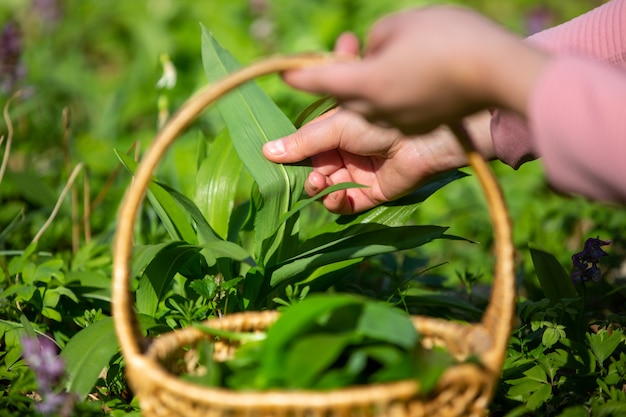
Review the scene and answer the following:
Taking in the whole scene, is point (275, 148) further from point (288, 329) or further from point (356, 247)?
point (288, 329)

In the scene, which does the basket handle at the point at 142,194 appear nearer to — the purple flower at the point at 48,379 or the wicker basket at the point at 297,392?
the wicker basket at the point at 297,392

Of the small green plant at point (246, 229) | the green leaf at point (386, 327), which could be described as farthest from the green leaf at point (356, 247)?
the green leaf at point (386, 327)

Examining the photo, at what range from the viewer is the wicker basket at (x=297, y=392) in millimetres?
951

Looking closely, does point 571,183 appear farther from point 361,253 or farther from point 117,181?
point 117,181

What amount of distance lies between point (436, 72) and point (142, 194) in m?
0.45

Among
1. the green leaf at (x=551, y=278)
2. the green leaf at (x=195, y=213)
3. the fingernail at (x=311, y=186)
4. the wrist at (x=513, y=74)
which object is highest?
the wrist at (x=513, y=74)

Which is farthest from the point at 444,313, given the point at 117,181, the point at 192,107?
the point at 117,181

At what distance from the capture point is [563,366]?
154cm

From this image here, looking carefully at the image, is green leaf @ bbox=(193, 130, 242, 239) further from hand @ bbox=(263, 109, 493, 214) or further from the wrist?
the wrist

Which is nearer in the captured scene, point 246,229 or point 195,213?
point 195,213

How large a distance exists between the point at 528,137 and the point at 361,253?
1.36ft

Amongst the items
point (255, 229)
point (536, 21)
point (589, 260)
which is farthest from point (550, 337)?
point (536, 21)

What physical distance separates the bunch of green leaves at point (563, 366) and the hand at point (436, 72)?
1.93ft

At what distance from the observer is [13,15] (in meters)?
4.23
